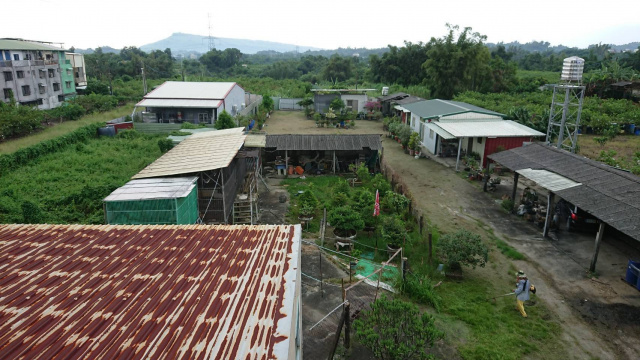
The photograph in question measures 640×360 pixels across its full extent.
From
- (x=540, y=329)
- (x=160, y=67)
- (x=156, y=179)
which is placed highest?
(x=160, y=67)

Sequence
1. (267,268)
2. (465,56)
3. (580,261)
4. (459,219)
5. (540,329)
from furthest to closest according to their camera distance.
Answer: (465,56), (459,219), (580,261), (540,329), (267,268)

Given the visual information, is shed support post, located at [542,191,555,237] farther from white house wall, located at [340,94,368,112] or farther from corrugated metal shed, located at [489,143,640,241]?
white house wall, located at [340,94,368,112]

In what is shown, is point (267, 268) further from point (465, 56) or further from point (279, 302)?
point (465, 56)

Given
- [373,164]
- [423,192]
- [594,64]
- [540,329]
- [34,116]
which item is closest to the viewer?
[540,329]

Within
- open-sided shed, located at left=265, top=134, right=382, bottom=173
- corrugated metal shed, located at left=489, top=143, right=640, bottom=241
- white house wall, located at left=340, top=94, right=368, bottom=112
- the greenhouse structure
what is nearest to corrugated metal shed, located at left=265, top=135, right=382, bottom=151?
open-sided shed, located at left=265, top=134, right=382, bottom=173

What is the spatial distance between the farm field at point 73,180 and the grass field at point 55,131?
6.41 feet

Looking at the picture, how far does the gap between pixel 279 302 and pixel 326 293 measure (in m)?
5.81

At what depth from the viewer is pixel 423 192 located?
21141mm

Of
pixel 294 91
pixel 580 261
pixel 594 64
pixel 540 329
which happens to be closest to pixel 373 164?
pixel 580 261

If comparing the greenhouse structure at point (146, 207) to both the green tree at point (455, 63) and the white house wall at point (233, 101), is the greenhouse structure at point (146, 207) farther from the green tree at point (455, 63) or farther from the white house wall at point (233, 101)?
the green tree at point (455, 63)

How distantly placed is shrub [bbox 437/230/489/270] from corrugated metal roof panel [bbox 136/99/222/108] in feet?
87.4

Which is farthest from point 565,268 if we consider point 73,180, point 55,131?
point 55,131

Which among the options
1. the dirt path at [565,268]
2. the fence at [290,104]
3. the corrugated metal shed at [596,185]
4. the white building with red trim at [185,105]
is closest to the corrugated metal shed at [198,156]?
the dirt path at [565,268]

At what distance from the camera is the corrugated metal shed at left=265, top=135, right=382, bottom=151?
2412cm
